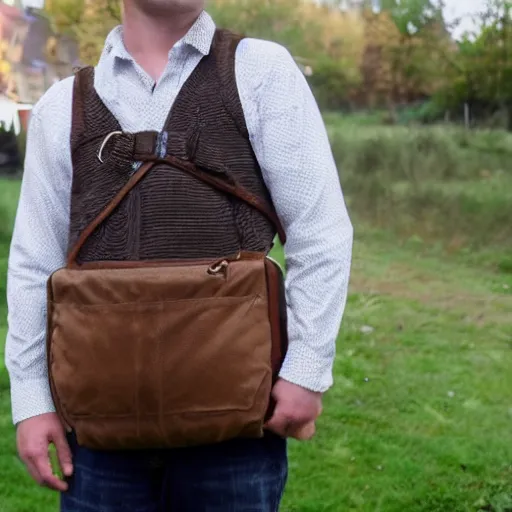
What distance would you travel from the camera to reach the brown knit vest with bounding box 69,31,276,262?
1.11m

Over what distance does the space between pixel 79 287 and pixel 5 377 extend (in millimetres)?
2443

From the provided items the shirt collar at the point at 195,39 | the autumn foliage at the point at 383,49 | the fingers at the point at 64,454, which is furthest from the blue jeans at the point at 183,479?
the autumn foliage at the point at 383,49

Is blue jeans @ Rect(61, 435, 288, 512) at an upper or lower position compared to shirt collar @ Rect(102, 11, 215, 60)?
lower

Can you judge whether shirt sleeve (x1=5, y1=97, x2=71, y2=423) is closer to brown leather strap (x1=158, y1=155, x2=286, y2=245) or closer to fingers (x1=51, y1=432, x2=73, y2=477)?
fingers (x1=51, y1=432, x2=73, y2=477)

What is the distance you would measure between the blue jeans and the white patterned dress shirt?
0.12 m

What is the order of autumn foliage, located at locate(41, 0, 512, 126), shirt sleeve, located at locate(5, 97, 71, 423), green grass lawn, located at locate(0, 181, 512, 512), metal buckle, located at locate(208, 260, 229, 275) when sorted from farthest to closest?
autumn foliage, located at locate(41, 0, 512, 126) → green grass lawn, located at locate(0, 181, 512, 512) → shirt sleeve, located at locate(5, 97, 71, 423) → metal buckle, located at locate(208, 260, 229, 275)

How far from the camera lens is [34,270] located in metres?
1.19

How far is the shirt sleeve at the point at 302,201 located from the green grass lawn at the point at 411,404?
165 cm

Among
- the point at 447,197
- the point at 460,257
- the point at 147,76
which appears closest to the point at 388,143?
the point at 447,197

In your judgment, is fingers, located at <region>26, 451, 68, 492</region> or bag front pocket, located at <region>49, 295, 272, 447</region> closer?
bag front pocket, located at <region>49, 295, 272, 447</region>

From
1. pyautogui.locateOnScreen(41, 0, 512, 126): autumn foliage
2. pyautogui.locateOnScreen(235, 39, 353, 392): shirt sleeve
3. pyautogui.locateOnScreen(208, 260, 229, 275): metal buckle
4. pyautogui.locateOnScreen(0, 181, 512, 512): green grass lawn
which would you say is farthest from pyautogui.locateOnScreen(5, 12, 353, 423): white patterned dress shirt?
pyautogui.locateOnScreen(41, 0, 512, 126): autumn foliage

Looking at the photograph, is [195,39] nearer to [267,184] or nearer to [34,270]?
[267,184]

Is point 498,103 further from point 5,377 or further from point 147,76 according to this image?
point 147,76

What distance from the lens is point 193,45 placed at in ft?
3.68
